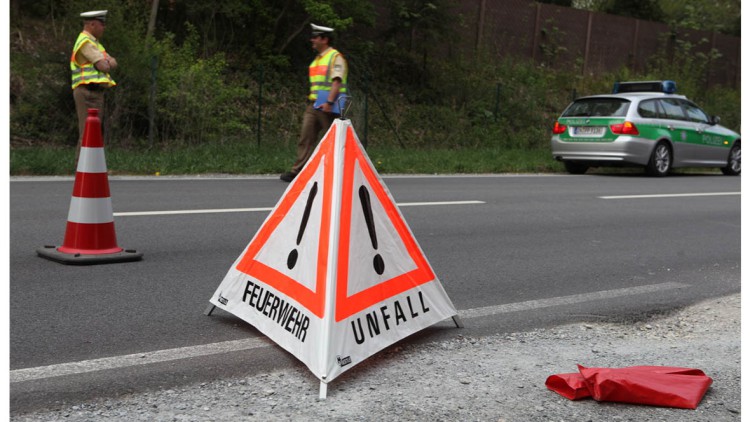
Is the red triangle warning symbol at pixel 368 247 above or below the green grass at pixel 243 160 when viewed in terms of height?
above

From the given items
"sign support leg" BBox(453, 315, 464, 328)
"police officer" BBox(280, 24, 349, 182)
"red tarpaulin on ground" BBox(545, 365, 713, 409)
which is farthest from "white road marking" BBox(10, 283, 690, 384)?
"police officer" BBox(280, 24, 349, 182)

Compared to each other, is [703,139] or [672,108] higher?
[672,108]

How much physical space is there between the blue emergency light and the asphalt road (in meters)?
6.07

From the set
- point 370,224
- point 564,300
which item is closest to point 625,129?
point 564,300

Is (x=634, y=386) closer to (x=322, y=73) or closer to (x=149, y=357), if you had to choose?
(x=149, y=357)

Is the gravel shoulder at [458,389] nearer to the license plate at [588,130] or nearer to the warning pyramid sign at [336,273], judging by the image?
the warning pyramid sign at [336,273]

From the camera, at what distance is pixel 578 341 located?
4488 mm

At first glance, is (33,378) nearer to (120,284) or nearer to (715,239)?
(120,284)

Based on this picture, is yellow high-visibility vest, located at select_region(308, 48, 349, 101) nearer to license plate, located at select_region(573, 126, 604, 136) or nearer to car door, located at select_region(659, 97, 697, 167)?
license plate, located at select_region(573, 126, 604, 136)

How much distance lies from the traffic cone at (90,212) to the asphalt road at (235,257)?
0.13 metres

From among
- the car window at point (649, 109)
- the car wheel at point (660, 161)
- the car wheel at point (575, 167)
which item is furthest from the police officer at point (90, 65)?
the car wheel at point (660, 161)

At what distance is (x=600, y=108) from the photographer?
641 inches

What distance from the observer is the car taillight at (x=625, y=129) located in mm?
15805

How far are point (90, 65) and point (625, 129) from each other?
952cm
